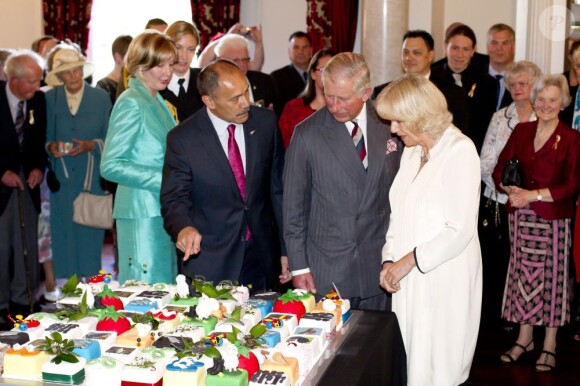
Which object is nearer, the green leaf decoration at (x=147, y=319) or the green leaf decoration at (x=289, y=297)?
the green leaf decoration at (x=147, y=319)

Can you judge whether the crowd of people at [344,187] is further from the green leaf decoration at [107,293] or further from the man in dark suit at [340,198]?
the green leaf decoration at [107,293]

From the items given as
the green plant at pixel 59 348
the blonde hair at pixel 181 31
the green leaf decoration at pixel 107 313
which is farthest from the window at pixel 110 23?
the green plant at pixel 59 348

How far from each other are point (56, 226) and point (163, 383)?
4110mm

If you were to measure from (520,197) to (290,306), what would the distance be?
2.21 m

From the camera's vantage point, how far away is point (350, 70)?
10.9 feet

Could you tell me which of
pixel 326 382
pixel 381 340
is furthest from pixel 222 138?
pixel 326 382

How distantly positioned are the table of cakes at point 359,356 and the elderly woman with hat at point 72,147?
340 centimetres

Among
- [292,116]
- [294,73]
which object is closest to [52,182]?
[292,116]

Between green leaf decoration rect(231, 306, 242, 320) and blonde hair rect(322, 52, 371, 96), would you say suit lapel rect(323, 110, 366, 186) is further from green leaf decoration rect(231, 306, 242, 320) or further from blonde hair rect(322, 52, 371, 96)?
green leaf decoration rect(231, 306, 242, 320)

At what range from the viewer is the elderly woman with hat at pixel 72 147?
6031 millimetres

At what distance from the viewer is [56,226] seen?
6215 millimetres

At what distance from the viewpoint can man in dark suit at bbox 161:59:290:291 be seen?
3.54 m

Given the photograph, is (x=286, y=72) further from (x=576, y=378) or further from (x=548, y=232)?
(x=576, y=378)

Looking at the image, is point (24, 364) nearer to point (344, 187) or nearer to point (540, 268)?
point (344, 187)
